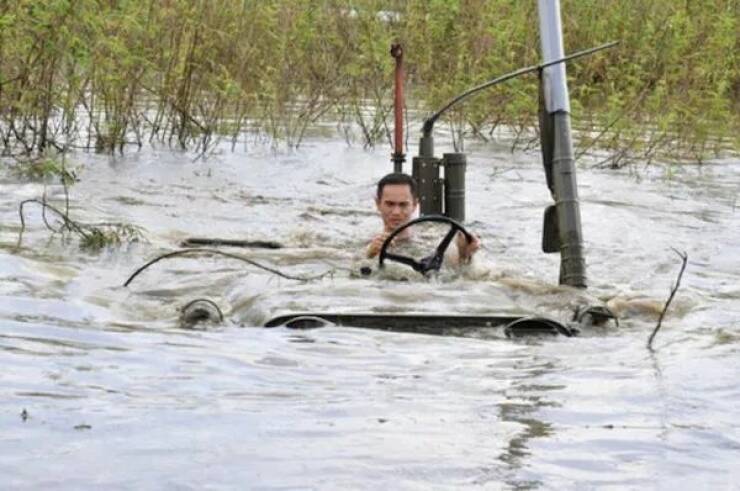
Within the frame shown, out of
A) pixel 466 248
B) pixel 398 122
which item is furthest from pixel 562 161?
pixel 398 122

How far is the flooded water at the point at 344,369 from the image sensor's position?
17.5 ft

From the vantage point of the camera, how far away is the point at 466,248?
30.8 feet

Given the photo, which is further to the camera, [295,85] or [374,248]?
[295,85]

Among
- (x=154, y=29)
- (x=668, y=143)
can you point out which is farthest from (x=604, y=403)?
(x=668, y=143)

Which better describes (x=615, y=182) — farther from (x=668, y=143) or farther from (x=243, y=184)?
(x=243, y=184)

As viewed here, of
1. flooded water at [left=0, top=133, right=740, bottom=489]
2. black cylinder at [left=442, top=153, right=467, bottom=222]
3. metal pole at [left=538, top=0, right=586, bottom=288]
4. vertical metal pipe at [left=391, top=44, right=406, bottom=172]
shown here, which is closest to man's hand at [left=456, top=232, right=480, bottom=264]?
flooded water at [left=0, top=133, right=740, bottom=489]

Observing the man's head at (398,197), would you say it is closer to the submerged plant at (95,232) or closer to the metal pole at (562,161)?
the metal pole at (562,161)

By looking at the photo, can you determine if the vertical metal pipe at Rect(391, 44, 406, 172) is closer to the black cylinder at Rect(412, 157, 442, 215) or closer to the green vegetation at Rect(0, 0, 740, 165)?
the black cylinder at Rect(412, 157, 442, 215)

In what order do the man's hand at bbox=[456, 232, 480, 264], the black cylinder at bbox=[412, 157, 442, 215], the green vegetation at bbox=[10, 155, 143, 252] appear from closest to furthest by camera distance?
1. the man's hand at bbox=[456, 232, 480, 264]
2. the black cylinder at bbox=[412, 157, 442, 215]
3. the green vegetation at bbox=[10, 155, 143, 252]

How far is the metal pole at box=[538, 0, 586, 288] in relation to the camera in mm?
9547

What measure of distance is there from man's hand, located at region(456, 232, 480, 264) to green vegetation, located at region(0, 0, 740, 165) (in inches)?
205

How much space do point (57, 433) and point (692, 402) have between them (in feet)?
8.49

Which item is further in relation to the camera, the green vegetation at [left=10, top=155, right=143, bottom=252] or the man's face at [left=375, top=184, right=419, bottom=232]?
the green vegetation at [left=10, top=155, right=143, bottom=252]

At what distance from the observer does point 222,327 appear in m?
8.00
